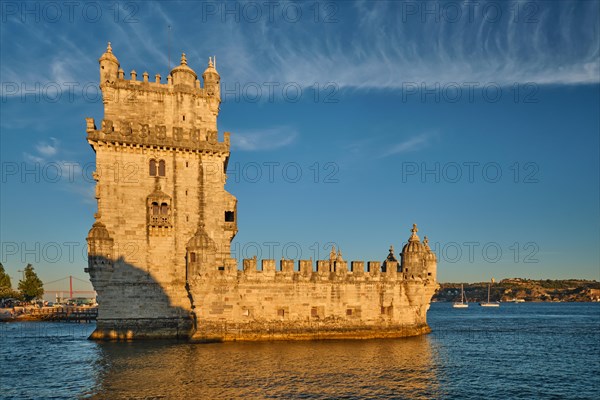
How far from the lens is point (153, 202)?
107 feet

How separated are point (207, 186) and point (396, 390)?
2264cm

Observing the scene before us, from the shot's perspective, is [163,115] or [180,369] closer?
[180,369]

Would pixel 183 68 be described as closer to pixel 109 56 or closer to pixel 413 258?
pixel 109 56

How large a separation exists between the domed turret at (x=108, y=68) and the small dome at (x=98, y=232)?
12.2 meters

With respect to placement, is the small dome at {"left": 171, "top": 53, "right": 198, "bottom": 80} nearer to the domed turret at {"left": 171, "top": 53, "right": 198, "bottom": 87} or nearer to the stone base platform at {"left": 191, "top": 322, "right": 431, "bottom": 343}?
the domed turret at {"left": 171, "top": 53, "right": 198, "bottom": 87}

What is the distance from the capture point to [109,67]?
33250 millimetres

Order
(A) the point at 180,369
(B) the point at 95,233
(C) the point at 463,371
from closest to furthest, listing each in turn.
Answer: (A) the point at 180,369
(C) the point at 463,371
(B) the point at 95,233

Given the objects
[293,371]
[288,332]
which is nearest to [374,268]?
[288,332]

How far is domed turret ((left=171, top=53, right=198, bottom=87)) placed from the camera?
34.7 m

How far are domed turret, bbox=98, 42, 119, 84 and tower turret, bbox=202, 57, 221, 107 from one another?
7591mm

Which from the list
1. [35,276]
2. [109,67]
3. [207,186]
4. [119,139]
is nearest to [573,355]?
[207,186]

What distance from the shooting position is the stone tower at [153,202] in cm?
3167

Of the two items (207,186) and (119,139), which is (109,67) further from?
(207,186)

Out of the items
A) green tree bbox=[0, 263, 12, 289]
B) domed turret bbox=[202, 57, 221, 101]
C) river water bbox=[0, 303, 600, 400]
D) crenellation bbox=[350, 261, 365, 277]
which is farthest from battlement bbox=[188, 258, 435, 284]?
green tree bbox=[0, 263, 12, 289]
